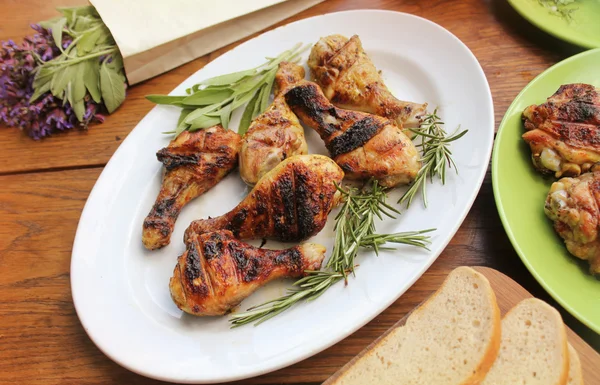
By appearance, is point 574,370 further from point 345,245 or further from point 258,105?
point 258,105

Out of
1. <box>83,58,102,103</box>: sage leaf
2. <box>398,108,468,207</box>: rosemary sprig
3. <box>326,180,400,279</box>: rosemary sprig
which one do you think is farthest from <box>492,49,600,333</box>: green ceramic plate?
<box>83,58,102,103</box>: sage leaf

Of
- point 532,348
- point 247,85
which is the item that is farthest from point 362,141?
point 532,348

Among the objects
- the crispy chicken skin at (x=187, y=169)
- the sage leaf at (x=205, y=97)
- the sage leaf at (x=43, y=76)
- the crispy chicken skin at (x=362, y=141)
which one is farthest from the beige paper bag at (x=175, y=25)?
the crispy chicken skin at (x=362, y=141)

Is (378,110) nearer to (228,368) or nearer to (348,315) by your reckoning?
(348,315)

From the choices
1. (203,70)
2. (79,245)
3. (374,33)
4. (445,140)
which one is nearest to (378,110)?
(445,140)

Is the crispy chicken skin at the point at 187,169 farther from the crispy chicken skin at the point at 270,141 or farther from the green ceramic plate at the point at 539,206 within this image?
the green ceramic plate at the point at 539,206

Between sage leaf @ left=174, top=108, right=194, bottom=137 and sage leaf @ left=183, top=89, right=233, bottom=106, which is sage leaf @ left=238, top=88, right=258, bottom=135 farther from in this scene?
sage leaf @ left=174, top=108, right=194, bottom=137
